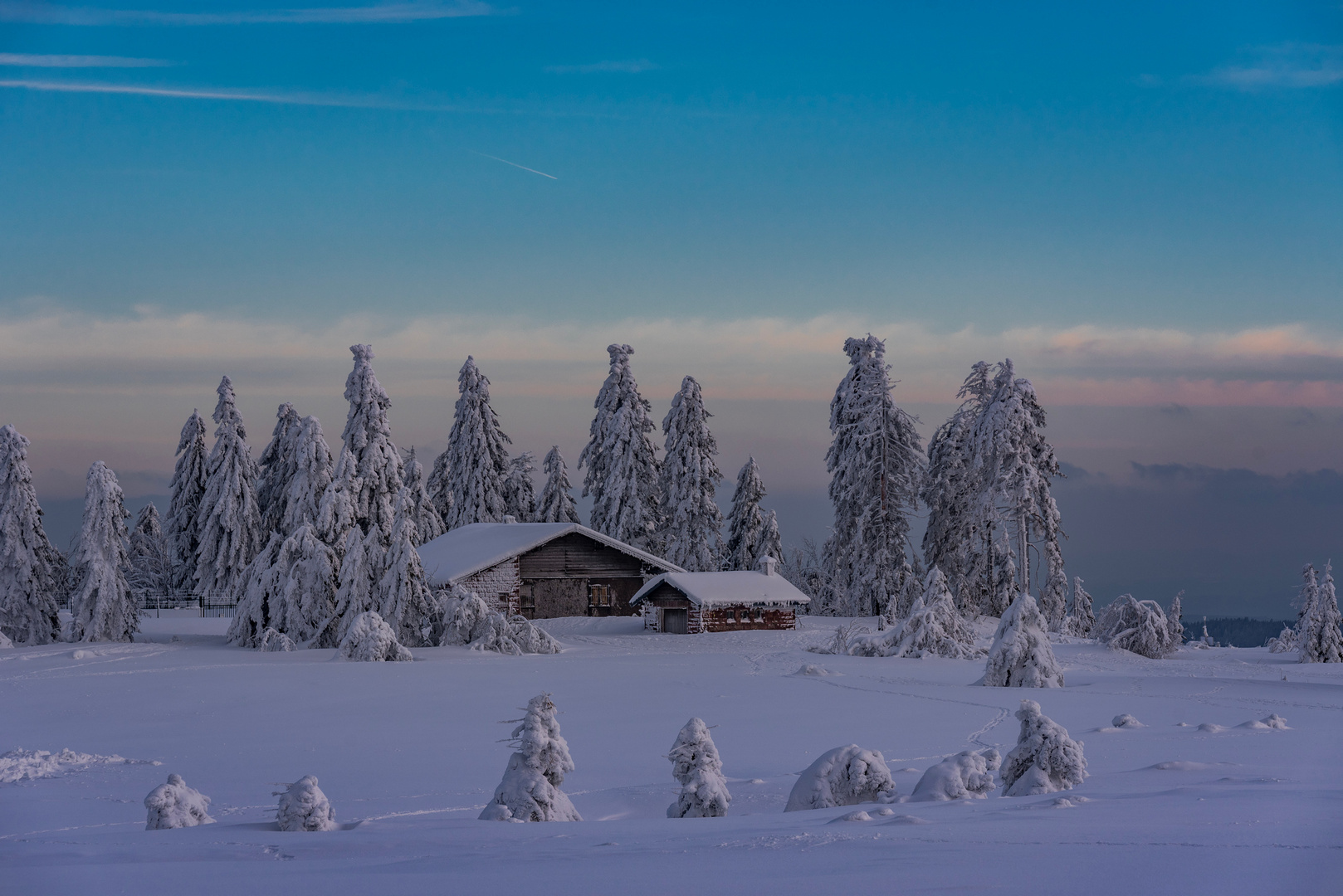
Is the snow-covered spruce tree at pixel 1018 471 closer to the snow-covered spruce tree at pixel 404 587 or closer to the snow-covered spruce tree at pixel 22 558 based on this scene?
the snow-covered spruce tree at pixel 404 587

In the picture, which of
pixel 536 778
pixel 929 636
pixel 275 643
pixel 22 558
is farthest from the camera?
pixel 22 558

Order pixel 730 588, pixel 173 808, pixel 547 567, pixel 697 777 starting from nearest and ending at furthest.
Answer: pixel 173 808 → pixel 697 777 → pixel 730 588 → pixel 547 567

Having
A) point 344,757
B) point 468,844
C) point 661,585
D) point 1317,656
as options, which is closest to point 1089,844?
point 468,844

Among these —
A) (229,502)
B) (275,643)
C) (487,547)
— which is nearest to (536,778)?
(275,643)

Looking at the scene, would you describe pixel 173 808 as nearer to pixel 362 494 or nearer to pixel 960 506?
pixel 362 494

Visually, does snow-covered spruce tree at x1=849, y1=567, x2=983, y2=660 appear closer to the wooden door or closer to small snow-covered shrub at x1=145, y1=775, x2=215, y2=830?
the wooden door

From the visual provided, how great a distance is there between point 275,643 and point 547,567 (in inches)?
584

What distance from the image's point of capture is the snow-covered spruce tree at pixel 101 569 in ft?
130

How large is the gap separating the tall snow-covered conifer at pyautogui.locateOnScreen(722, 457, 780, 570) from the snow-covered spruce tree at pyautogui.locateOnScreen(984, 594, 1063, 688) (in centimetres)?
3239

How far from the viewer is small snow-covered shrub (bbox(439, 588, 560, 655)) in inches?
1411

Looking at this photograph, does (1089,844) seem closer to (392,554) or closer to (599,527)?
(392,554)

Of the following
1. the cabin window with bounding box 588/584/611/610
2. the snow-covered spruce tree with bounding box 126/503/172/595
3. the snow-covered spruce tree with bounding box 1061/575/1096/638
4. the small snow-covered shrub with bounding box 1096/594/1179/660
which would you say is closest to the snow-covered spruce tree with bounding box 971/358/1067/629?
the snow-covered spruce tree with bounding box 1061/575/1096/638

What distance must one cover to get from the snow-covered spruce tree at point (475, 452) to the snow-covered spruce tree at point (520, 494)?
3.58m

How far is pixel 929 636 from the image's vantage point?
33.6m
